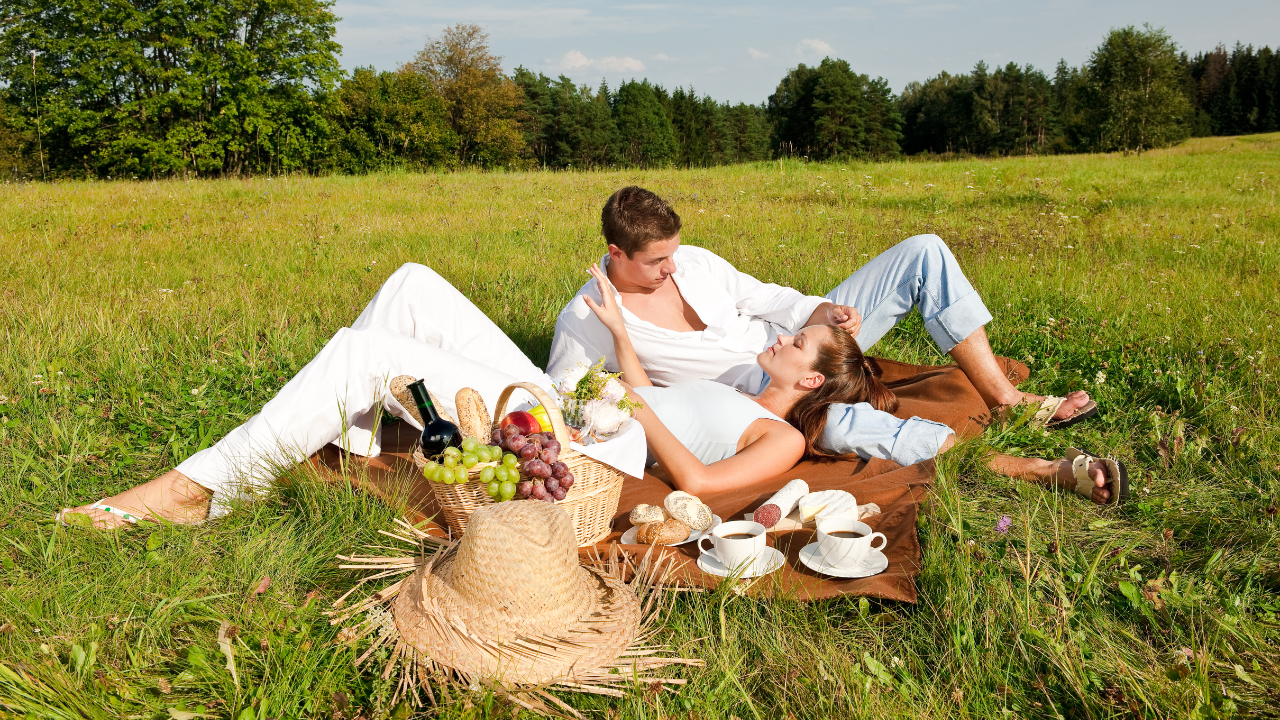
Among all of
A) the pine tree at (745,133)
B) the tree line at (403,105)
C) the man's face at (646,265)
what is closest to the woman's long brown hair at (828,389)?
the man's face at (646,265)

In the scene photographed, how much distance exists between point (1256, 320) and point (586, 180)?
10.2m

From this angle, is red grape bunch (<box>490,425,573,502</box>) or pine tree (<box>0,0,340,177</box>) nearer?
red grape bunch (<box>490,425,573,502</box>)

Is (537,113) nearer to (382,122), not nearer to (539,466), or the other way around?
(382,122)

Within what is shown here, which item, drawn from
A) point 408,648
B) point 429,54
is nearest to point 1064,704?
point 408,648

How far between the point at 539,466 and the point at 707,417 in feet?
4.00

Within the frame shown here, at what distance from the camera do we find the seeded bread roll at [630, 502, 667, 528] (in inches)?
122

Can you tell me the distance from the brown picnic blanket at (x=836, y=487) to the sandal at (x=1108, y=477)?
61 cm

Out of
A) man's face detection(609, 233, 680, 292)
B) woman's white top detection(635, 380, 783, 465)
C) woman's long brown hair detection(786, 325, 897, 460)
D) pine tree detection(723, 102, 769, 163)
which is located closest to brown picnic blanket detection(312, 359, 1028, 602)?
woman's long brown hair detection(786, 325, 897, 460)

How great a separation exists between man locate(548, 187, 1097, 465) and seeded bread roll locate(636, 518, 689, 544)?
1.23m

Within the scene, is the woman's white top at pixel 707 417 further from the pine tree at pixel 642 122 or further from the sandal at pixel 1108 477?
the pine tree at pixel 642 122

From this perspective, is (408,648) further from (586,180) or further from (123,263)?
(586,180)

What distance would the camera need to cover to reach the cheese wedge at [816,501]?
3.12m

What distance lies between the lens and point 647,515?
10.2 feet

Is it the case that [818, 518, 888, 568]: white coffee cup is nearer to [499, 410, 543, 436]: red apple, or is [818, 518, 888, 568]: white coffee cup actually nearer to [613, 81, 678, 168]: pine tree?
[499, 410, 543, 436]: red apple
